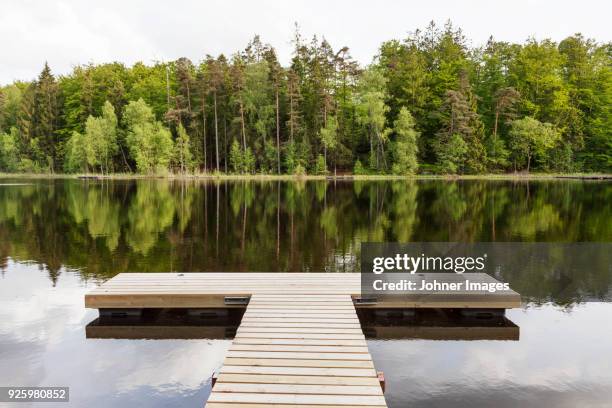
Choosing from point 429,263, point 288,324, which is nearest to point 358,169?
point 429,263

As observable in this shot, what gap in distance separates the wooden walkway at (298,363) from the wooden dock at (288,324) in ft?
0.03

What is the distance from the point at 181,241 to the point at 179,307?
8.09 meters

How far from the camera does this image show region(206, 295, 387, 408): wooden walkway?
485 centimetres

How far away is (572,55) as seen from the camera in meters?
64.6

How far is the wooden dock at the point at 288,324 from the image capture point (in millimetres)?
4969

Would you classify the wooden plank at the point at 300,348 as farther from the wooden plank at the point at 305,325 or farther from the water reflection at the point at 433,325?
the water reflection at the point at 433,325

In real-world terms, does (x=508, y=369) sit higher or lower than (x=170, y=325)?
lower

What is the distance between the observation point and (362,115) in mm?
60312

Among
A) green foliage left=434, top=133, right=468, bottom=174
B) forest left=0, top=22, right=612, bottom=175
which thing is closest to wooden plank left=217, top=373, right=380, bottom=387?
forest left=0, top=22, right=612, bottom=175

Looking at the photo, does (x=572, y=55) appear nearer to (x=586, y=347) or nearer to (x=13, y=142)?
(x=586, y=347)

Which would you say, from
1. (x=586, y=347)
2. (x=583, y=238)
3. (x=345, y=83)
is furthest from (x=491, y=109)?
(x=586, y=347)

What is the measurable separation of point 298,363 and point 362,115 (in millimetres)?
56577

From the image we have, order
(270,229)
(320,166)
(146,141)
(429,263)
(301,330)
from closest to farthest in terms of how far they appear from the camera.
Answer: (301,330) < (429,263) < (270,229) < (146,141) < (320,166)

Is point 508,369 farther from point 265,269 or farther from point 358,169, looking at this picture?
point 358,169
